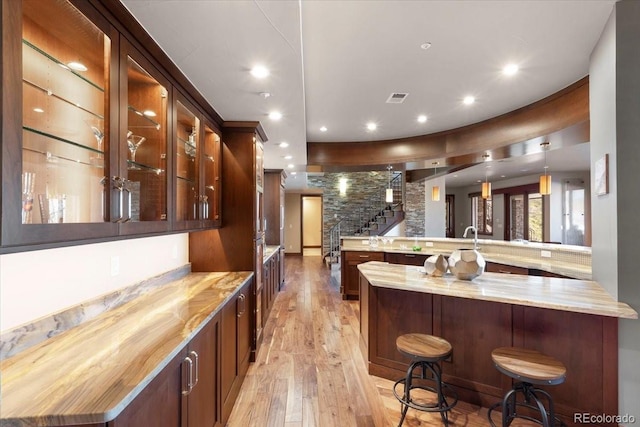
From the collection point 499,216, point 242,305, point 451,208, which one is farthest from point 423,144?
point 451,208

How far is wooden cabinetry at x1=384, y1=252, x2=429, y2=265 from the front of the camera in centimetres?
526

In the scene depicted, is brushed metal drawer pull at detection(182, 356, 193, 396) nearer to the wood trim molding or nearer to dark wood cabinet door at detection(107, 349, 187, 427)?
dark wood cabinet door at detection(107, 349, 187, 427)

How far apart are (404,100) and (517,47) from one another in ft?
4.19

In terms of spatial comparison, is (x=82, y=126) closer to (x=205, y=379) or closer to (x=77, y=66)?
(x=77, y=66)

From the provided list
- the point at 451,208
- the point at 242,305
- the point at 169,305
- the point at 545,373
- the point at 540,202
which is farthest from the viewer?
the point at 451,208

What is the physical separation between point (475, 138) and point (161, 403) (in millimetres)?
4683

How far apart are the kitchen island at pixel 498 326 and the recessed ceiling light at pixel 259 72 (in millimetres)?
1895

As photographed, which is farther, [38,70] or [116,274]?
[116,274]

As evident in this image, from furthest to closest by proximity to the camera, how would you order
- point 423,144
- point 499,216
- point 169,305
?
point 499,216 < point 423,144 < point 169,305

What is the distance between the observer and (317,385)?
272cm

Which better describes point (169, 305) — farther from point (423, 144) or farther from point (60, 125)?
point (423, 144)

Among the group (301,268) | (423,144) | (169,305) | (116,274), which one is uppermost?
(423,144)

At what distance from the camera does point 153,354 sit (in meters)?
1.25

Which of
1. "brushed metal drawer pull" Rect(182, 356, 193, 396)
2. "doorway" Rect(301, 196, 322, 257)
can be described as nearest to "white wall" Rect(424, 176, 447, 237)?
"doorway" Rect(301, 196, 322, 257)
